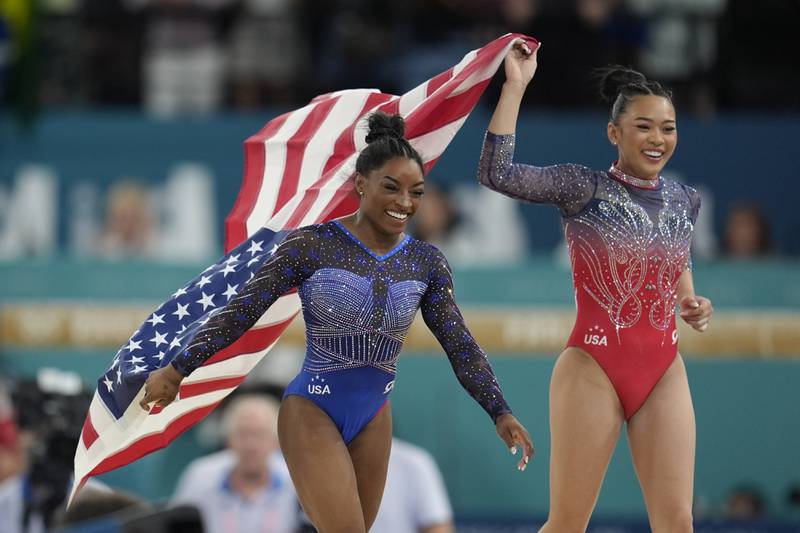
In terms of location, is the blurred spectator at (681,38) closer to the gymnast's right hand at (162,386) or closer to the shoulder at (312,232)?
the shoulder at (312,232)

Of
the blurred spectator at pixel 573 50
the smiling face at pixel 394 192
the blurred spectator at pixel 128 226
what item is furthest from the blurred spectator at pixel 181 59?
the smiling face at pixel 394 192

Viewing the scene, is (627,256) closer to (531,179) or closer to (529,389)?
(531,179)

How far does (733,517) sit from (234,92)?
5127 mm

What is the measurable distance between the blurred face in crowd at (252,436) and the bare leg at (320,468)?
3.23m

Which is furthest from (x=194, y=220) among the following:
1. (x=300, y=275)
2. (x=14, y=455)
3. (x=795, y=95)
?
(x=300, y=275)

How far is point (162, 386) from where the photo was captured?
15.2 feet

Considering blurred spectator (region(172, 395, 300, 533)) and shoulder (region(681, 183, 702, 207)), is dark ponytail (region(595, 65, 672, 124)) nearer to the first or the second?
shoulder (region(681, 183, 702, 207))

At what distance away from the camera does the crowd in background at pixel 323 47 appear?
1114 cm

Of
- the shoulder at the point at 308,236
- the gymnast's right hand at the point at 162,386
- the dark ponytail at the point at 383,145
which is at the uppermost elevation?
the dark ponytail at the point at 383,145

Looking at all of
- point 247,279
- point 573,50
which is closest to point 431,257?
point 247,279

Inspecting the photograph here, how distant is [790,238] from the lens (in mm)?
10727

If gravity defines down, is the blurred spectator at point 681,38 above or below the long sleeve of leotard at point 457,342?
→ above

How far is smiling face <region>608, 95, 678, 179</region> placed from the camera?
16.2 ft

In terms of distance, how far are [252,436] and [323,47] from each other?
4614mm
